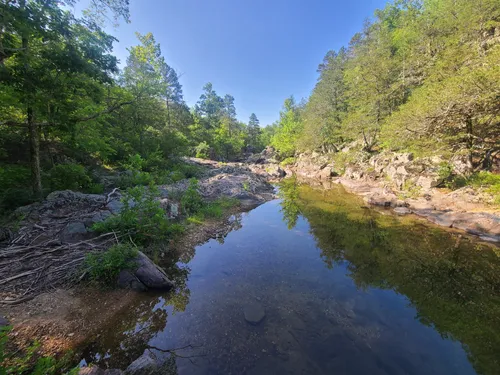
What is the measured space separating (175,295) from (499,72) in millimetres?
16383

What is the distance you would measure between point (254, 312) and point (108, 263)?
12.3 ft

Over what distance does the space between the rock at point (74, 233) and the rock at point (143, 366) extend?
428 cm

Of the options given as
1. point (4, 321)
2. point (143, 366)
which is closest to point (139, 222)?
point (4, 321)

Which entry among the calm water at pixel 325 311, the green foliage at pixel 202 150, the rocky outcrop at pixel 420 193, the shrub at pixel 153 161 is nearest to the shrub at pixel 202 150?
the green foliage at pixel 202 150

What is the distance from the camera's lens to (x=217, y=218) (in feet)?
35.6

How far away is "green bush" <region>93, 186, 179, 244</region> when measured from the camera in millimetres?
6309

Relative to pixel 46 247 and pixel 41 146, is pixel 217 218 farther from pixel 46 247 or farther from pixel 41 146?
pixel 41 146

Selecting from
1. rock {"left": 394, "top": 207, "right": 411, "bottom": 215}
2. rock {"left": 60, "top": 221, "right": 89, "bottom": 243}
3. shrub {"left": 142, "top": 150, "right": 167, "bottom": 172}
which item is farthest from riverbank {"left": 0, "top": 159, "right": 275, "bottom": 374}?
rock {"left": 394, "top": 207, "right": 411, "bottom": 215}

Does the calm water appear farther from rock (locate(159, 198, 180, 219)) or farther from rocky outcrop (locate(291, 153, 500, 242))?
rock (locate(159, 198, 180, 219))

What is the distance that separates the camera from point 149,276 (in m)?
5.32

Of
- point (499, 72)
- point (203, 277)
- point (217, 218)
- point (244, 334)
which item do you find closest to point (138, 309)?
point (203, 277)

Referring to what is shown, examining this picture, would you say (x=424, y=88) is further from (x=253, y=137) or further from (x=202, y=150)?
(x=253, y=137)

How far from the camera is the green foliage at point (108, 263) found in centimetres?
510

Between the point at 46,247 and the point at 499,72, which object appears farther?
the point at 499,72
